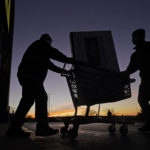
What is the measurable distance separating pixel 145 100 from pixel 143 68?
58cm

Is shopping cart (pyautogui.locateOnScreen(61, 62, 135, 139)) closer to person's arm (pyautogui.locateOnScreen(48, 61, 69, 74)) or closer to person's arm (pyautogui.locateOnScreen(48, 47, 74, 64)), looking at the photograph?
person's arm (pyautogui.locateOnScreen(48, 61, 69, 74))

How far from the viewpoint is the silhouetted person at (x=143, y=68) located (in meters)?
3.09

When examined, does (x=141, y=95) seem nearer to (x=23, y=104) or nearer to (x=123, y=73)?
(x=123, y=73)

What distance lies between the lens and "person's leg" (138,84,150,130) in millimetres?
3090

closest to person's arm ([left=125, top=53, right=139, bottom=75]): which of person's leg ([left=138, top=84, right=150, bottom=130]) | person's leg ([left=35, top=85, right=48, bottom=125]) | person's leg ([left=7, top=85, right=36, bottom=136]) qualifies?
person's leg ([left=138, top=84, right=150, bottom=130])

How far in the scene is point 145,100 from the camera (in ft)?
10.3

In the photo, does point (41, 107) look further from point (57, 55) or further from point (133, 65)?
point (133, 65)

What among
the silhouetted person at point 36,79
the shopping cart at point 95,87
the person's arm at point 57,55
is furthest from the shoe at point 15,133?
the person's arm at point 57,55

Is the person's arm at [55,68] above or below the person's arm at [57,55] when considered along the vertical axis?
below

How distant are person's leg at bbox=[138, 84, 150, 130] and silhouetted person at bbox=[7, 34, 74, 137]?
1.41 meters

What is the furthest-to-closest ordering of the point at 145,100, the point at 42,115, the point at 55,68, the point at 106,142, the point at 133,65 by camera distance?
Result: the point at 133,65 < the point at 145,100 < the point at 55,68 < the point at 42,115 < the point at 106,142

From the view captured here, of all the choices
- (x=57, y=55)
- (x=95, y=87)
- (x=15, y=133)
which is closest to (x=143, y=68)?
(x=95, y=87)

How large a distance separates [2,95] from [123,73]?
13.0 metres

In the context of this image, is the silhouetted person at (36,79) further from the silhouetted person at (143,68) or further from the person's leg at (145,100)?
the person's leg at (145,100)
